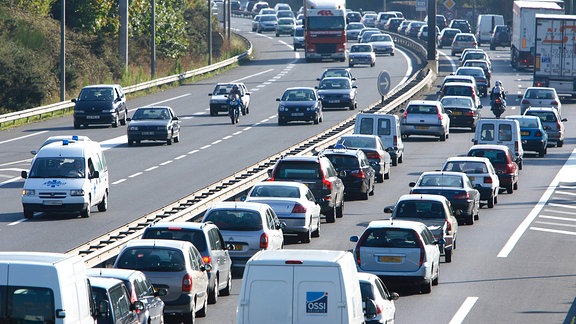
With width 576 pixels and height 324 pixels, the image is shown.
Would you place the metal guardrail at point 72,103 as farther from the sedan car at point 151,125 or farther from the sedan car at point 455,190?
the sedan car at point 455,190

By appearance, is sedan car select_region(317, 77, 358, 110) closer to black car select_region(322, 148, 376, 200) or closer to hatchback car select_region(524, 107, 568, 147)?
hatchback car select_region(524, 107, 568, 147)

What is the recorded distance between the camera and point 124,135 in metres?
54.4

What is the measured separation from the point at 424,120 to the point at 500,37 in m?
63.1

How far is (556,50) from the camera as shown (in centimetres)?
Answer: 7275

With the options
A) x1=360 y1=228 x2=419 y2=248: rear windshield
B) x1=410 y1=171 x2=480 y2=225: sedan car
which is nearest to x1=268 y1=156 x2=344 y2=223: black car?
x1=410 y1=171 x2=480 y2=225: sedan car

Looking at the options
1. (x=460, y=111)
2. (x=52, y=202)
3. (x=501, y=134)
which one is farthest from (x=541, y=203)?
(x=460, y=111)

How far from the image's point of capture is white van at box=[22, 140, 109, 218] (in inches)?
1318

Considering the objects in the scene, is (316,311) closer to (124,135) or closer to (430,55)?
(124,135)

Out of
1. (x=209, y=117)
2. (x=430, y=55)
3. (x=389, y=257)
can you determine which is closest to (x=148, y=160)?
(x=209, y=117)

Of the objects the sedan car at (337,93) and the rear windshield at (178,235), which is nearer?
the rear windshield at (178,235)

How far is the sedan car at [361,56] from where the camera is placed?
8962cm

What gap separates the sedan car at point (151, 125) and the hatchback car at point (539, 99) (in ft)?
60.7

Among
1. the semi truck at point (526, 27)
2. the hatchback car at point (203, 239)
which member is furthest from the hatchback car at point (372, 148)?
the semi truck at point (526, 27)

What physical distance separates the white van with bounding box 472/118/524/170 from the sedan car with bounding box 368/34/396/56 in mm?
53595
